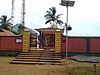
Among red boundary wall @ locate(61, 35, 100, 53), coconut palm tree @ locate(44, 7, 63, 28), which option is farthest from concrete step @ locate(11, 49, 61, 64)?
coconut palm tree @ locate(44, 7, 63, 28)

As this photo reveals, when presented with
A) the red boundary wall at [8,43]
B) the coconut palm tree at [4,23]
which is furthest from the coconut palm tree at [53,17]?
the red boundary wall at [8,43]

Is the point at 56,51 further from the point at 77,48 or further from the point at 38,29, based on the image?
the point at 38,29

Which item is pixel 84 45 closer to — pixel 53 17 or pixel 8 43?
pixel 8 43

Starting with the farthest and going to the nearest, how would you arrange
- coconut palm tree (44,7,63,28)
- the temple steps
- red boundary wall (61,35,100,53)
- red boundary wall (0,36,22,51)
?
coconut palm tree (44,7,63,28) → red boundary wall (0,36,22,51) → red boundary wall (61,35,100,53) → the temple steps

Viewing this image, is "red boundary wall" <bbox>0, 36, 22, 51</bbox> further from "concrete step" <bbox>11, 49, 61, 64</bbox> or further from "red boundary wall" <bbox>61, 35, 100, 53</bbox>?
"red boundary wall" <bbox>61, 35, 100, 53</bbox>

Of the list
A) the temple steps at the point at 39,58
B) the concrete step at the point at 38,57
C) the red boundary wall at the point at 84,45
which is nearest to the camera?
the temple steps at the point at 39,58

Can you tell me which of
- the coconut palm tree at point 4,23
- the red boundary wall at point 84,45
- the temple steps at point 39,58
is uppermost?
the coconut palm tree at point 4,23

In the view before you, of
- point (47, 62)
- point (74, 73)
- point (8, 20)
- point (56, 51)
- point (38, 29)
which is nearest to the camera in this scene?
point (74, 73)

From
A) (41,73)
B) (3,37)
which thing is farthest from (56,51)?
(41,73)

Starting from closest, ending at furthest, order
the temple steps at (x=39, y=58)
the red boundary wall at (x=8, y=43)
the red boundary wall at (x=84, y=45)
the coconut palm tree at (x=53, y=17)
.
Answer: the temple steps at (x=39, y=58)
the red boundary wall at (x=84, y=45)
the red boundary wall at (x=8, y=43)
the coconut palm tree at (x=53, y=17)

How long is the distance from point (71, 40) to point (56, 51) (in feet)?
9.56

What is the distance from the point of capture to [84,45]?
28.0m

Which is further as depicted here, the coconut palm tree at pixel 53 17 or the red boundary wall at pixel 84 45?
the coconut palm tree at pixel 53 17

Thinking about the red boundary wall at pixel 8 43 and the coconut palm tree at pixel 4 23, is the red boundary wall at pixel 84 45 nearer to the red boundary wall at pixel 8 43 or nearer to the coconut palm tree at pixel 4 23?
the red boundary wall at pixel 8 43
